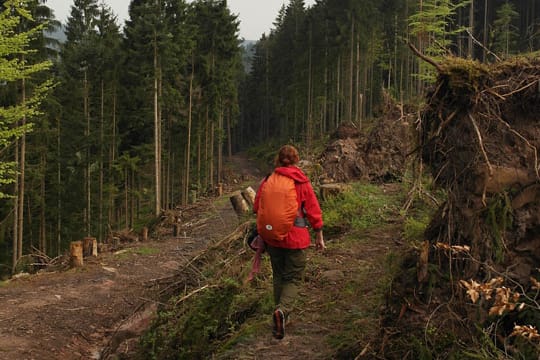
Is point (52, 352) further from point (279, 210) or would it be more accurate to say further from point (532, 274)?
point (532, 274)

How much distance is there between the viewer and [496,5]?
5172 centimetres

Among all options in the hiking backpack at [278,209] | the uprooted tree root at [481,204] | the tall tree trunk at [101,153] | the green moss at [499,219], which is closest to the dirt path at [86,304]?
the hiking backpack at [278,209]

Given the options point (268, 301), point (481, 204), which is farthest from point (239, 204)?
point (481, 204)

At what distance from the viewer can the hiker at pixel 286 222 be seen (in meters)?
5.03

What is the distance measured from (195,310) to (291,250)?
1.52 m

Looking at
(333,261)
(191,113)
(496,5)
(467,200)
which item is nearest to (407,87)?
(496,5)

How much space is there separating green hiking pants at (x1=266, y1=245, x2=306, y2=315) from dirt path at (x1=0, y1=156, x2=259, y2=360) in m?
A: 3.09

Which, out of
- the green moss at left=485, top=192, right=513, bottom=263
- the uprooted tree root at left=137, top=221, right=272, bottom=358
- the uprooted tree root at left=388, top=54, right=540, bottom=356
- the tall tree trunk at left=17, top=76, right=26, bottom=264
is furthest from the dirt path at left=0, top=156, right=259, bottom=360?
the tall tree trunk at left=17, top=76, right=26, bottom=264

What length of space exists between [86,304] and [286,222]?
696 centimetres

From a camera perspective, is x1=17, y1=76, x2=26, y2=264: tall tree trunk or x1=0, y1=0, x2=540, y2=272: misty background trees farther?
x1=0, y1=0, x2=540, y2=272: misty background trees

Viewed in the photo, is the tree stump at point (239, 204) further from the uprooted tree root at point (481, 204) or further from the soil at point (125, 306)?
the uprooted tree root at point (481, 204)

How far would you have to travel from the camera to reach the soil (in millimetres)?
5191

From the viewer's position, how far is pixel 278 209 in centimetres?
502

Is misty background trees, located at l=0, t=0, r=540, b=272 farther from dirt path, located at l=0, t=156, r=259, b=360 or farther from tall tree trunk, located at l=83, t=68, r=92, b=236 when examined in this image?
dirt path, located at l=0, t=156, r=259, b=360
